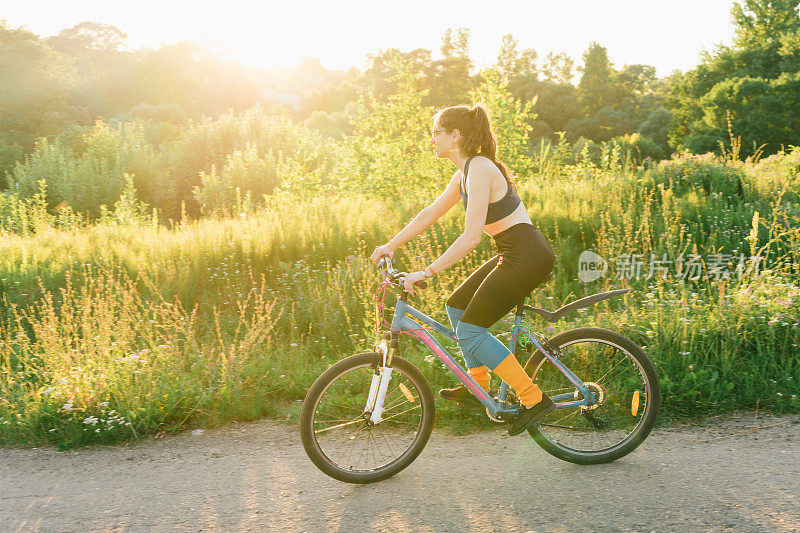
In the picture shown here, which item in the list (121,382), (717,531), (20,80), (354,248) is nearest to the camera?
(717,531)

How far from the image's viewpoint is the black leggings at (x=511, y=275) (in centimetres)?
368

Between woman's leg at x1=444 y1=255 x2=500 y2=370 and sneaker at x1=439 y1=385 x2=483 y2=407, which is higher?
woman's leg at x1=444 y1=255 x2=500 y2=370

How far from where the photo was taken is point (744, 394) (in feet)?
15.9

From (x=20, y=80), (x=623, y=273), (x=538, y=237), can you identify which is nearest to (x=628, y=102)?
(x=20, y=80)

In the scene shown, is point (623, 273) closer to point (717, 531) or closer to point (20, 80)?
point (717, 531)

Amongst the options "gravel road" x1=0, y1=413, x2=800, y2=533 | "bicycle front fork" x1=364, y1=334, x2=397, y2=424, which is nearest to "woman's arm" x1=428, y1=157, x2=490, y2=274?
"bicycle front fork" x1=364, y1=334, x2=397, y2=424

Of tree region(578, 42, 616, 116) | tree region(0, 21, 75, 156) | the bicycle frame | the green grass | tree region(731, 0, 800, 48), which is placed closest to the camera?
the bicycle frame

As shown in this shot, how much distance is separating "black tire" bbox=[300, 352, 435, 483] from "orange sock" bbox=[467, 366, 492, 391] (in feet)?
1.05

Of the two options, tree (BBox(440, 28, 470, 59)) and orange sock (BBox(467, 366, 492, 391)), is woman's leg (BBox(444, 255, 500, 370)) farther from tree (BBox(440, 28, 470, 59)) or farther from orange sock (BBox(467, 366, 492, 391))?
tree (BBox(440, 28, 470, 59))

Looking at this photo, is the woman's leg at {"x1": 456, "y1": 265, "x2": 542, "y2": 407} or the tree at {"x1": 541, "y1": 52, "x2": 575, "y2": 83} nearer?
the woman's leg at {"x1": 456, "y1": 265, "x2": 542, "y2": 407}

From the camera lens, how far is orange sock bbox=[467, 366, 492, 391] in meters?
4.01

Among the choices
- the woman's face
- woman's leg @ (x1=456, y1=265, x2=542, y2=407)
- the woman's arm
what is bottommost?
woman's leg @ (x1=456, y1=265, x2=542, y2=407)

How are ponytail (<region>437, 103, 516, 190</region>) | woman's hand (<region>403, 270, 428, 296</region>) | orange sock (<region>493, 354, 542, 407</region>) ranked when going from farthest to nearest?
1. orange sock (<region>493, 354, 542, 407</region>)
2. ponytail (<region>437, 103, 516, 190</region>)
3. woman's hand (<region>403, 270, 428, 296</region>)

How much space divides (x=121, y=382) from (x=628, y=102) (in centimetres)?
5937
